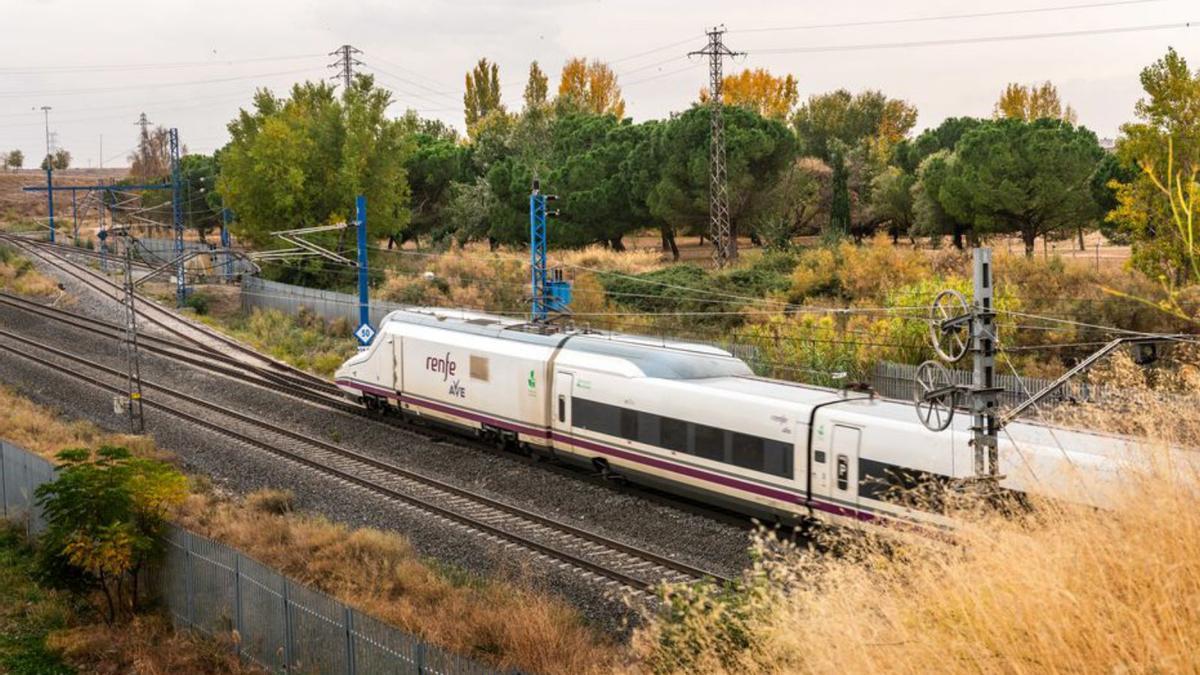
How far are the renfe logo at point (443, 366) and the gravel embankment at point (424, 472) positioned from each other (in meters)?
1.82

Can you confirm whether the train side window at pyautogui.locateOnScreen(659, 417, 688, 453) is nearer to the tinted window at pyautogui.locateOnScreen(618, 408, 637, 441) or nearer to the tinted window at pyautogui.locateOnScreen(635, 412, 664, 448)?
the tinted window at pyautogui.locateOnScreen(635, 412, 664, 448)

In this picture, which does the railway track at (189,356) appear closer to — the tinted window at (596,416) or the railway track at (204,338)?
the railway track at (204,338)

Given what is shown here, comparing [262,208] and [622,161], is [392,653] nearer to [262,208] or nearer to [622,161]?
[262,208]

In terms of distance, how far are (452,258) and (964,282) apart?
31.4 metres

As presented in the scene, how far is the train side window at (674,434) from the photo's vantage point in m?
19.6

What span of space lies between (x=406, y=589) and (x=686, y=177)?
4029 cm

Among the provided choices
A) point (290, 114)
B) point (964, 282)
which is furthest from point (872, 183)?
point (964, 282)

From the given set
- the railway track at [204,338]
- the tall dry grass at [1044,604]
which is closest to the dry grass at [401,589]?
the tall dry grass at [1044,604]

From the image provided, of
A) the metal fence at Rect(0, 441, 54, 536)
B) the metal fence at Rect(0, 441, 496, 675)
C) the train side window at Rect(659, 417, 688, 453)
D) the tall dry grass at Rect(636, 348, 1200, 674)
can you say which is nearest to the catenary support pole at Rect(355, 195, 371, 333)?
the metal fence at Rect(0, 441, 54, 536)

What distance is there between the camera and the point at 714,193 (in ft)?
170

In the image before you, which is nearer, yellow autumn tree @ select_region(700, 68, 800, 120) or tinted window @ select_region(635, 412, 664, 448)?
tinted window @ select_region(635, 412, 664, 448)

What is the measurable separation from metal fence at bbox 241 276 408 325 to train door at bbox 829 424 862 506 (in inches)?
1053

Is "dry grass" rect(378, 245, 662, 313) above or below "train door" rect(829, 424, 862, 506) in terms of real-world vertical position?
above

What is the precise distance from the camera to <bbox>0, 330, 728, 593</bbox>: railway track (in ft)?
56.5
